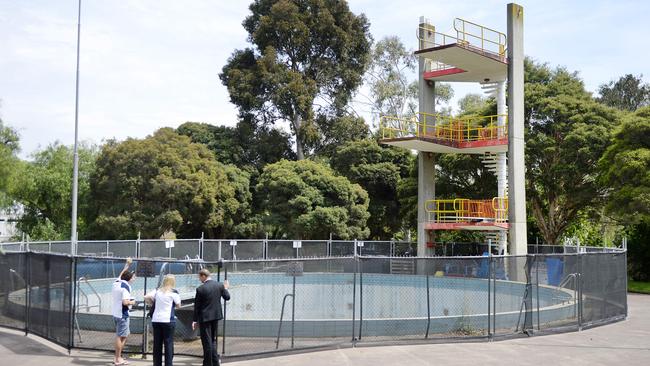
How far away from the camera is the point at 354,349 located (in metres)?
14.1

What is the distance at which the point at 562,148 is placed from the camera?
3800cm

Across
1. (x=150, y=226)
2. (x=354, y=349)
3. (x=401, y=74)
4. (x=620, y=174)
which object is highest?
(x=401, y=74)

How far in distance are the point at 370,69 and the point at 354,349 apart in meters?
53.9

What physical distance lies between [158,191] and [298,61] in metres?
22.0

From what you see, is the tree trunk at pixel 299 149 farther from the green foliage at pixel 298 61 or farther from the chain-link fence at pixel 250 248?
the chain-link fence at pixel 250 248

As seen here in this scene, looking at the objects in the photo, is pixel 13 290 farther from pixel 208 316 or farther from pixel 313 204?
Answer: pixel 313 204

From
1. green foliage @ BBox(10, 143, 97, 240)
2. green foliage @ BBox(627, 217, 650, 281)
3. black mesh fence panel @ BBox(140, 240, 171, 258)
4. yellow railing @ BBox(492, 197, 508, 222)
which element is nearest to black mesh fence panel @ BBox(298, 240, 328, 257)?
black mesh fence panel @ BBox(140, 240, 171, 258)

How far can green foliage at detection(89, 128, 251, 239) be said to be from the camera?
41.9 metres

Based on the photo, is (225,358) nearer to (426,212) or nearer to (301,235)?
(426,212)

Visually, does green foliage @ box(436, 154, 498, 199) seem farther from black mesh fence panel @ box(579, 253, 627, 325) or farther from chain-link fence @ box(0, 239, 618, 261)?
black mesh fence panel @ box(579, 253, 627, 325)

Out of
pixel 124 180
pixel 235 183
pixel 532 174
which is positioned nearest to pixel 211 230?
pixel 235 183

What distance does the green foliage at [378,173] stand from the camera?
153ft

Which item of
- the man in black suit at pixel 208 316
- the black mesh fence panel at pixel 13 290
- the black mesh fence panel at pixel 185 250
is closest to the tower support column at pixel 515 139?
the black mesh fence panel at pixel 185 250

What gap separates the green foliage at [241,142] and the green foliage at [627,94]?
45412 millimetres
